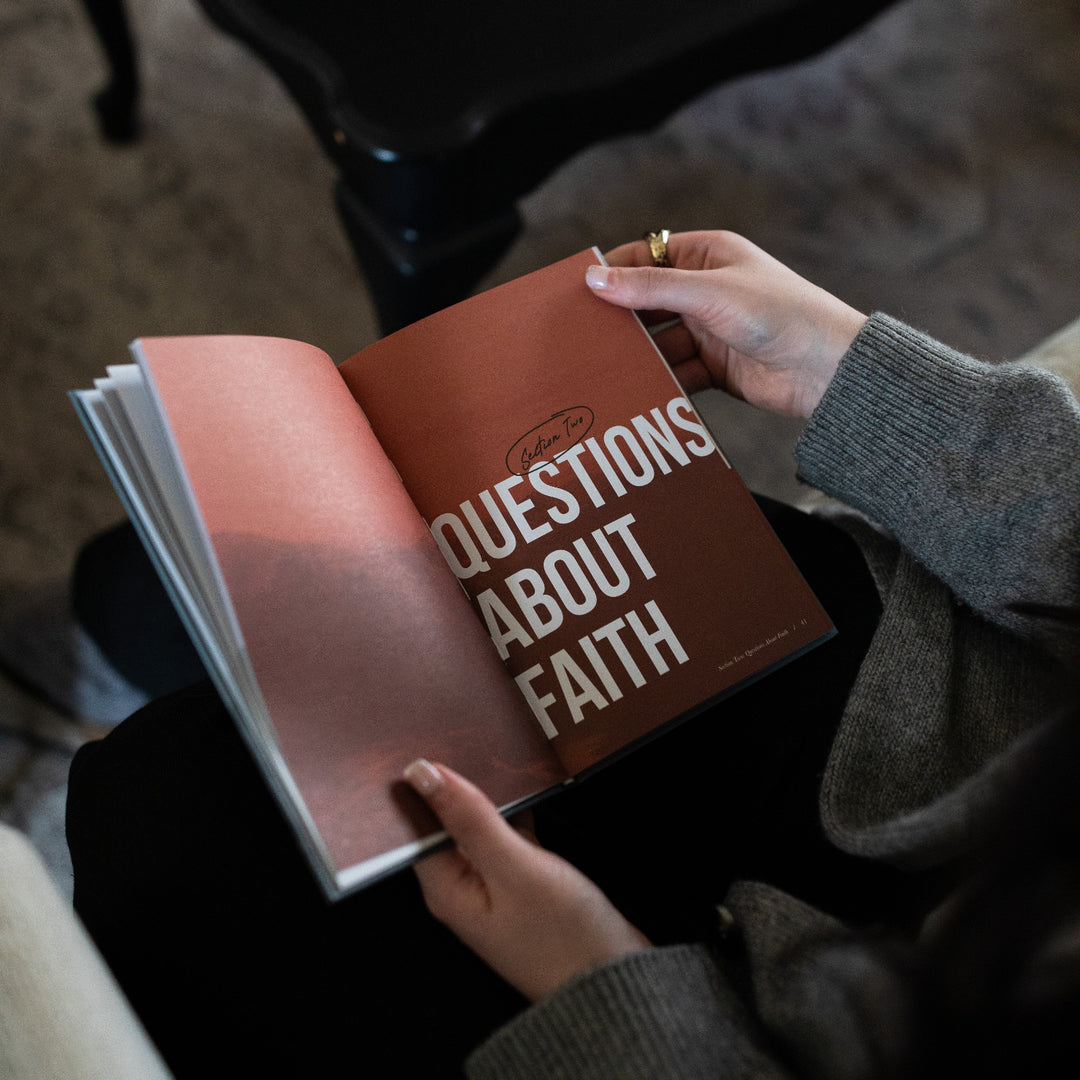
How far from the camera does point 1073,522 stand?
1.75 feet

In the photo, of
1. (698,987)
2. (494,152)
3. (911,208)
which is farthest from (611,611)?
(911,208)

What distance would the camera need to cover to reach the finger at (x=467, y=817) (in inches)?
18.5

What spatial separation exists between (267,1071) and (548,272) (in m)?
0.55

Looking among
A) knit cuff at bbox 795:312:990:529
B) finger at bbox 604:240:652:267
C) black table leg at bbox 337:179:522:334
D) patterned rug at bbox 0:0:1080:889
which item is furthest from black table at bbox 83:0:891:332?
knit cuff at bbox 795:312:990:529

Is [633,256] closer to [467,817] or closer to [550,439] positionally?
[550,439]

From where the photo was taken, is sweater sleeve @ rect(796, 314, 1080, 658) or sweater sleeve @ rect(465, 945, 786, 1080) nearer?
sweater sleeve @ rect(465, 945, 786, 1080)

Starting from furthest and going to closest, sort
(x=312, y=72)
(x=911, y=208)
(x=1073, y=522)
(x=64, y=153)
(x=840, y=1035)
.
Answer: (x=911, y=208) < (x=64, y=153) < (x=312, y=72) < (x=1073, y=522) < (x=840, y=1035)

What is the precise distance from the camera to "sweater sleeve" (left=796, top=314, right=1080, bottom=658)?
1.77 ft

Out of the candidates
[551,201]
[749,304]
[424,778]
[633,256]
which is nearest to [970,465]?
[749,304]

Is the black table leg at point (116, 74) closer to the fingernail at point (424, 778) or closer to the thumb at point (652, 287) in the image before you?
the thumb at point (652, 287)

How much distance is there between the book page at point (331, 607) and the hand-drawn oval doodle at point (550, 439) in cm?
8

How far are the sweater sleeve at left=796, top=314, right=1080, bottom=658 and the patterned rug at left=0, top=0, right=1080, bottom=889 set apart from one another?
22.7 inches

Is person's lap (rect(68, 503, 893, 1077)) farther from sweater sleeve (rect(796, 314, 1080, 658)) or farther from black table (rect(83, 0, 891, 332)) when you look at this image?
black table (rect(83, 0, 891, 332))

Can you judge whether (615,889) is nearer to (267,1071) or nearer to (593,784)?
(593,784)
